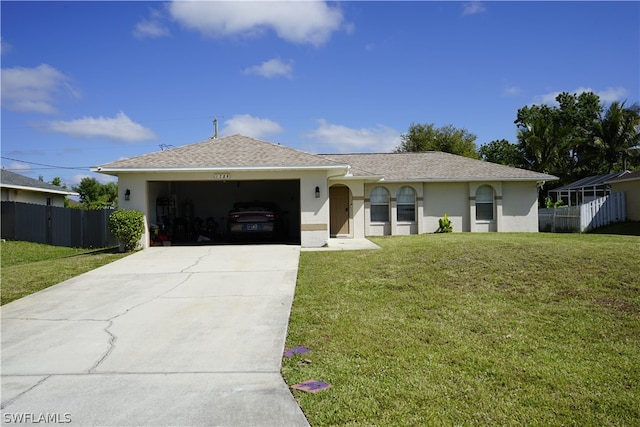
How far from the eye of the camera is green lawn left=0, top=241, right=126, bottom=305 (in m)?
9.31

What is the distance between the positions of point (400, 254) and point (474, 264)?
2357 mm

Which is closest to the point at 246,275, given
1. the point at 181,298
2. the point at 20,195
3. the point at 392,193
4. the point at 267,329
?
the point at 181,298

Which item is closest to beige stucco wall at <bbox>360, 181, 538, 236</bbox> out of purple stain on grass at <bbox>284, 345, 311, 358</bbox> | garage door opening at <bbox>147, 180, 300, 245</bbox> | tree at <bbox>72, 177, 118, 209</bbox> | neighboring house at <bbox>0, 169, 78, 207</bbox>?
garage door opening at <bbox>147, 180, 300, 245</bbox>

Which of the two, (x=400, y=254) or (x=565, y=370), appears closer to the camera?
(x=565, y=370)

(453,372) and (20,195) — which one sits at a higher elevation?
(20,195)

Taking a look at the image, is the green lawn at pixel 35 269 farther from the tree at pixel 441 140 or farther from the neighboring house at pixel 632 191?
the tree at pixel 441 140

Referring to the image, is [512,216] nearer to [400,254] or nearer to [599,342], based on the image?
[400,254]

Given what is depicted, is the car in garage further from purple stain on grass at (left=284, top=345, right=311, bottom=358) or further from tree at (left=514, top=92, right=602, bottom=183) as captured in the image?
tree at (left=514, top=92, right=602, bottom=183)

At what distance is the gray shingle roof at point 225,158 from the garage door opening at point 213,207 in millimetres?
1449

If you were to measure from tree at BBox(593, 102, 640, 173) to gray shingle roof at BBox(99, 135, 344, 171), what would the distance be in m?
29.8

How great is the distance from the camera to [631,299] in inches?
279

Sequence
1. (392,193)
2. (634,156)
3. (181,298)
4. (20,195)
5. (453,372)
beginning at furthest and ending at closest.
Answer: (634,156)
(20,195)
(392,193)
(181,298)
(453,372)

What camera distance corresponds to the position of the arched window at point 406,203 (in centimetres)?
2067

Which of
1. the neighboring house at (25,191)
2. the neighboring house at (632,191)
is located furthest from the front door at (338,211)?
the neighboring house at (25,191)
